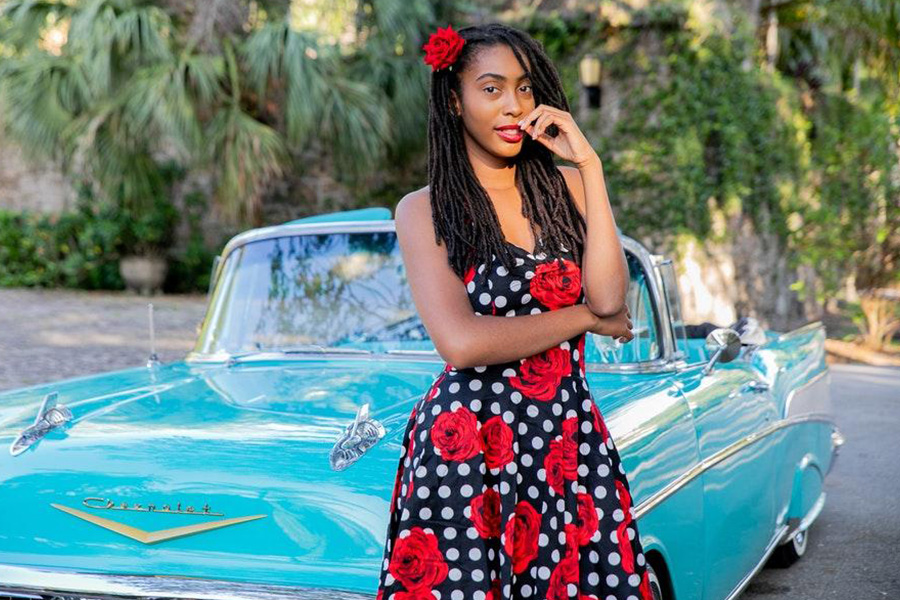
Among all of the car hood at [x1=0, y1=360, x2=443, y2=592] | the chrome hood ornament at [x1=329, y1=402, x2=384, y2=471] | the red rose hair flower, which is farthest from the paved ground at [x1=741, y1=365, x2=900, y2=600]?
the red rose hair flower

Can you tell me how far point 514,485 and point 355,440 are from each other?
65 centimetres

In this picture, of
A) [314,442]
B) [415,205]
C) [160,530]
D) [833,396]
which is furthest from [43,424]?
[833,396]

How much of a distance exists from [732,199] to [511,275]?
12595mm

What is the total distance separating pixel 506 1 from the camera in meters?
15.6

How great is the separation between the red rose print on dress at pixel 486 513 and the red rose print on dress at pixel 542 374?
208 mm

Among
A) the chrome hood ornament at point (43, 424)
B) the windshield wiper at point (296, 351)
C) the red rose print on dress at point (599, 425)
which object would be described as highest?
the red rose print on dress at point (599, 425)

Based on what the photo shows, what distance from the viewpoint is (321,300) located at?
13.8ft

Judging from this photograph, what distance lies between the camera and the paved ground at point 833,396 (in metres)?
4.92

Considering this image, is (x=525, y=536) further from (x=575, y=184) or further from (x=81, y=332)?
(x=81, y=332)

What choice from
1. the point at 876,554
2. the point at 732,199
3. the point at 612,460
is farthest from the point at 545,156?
the point at 732,199

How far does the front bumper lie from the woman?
1.43 feet

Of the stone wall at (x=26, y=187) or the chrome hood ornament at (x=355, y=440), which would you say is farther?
the stone wall at (x=26, y=187)

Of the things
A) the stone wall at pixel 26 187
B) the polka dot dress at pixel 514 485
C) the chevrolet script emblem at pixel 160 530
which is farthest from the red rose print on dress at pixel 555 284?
the stone wall at pixel 26 187

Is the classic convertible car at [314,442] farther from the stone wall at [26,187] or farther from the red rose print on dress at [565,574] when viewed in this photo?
the stone wall at [26,187]
